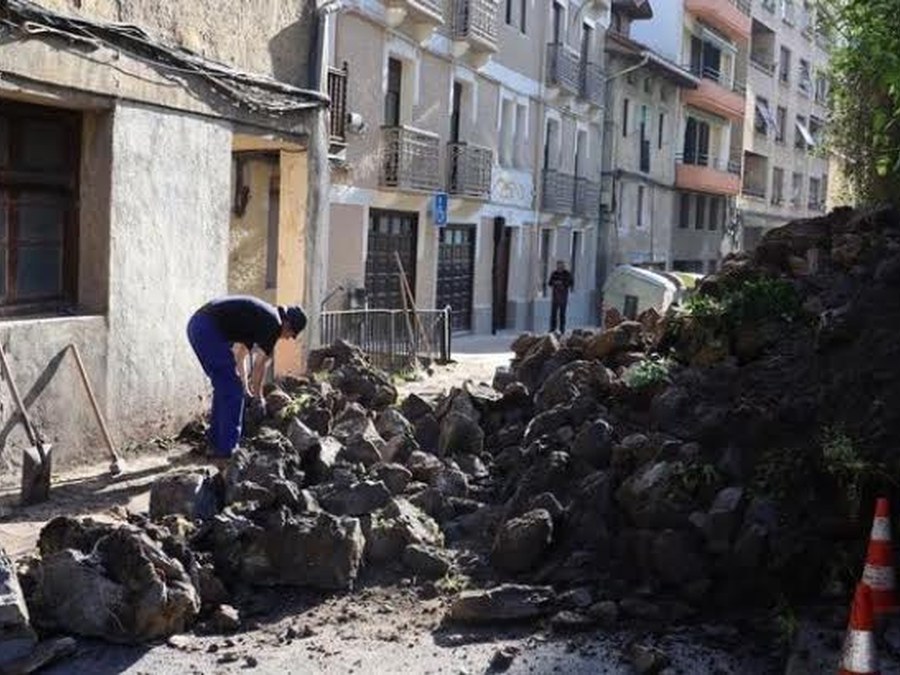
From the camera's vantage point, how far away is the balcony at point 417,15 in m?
19.3

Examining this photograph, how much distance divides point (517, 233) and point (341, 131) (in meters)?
10.2

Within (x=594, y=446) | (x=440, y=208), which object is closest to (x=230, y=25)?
(x=594, y=446)

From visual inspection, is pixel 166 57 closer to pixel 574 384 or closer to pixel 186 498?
pixel 574 384

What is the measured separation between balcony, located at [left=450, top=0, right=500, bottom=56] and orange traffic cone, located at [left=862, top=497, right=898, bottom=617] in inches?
701

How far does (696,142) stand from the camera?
137ft

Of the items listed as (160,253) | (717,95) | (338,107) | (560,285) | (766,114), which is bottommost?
(560,285)

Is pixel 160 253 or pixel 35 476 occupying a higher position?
pixel 160 253

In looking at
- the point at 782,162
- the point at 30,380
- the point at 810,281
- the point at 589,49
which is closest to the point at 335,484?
the point at 30,380

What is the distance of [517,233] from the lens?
2727cm

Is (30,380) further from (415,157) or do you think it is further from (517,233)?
(517,233)

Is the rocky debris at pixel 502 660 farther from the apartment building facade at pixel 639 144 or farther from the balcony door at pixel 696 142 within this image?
the balcony door at pixel 696 142

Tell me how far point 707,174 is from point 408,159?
22606mm

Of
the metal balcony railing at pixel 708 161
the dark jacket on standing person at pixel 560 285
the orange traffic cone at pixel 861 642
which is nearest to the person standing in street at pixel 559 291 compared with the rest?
the dark jacket on standing person at pixel 560 285

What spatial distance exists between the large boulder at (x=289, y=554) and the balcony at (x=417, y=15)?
14107 millimetres
